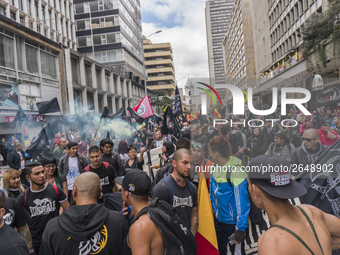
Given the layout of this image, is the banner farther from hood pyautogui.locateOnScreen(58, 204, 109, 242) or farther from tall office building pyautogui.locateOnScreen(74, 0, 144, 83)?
tall office building pyautogui.locateOnScreen(74, 0, 144, 83)

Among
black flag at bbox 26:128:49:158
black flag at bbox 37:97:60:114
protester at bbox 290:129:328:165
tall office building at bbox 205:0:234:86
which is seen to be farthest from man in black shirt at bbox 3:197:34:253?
tall office building at bbox 205:0:234:86

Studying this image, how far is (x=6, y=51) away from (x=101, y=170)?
1995cm

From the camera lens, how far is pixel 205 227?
3.53 metres

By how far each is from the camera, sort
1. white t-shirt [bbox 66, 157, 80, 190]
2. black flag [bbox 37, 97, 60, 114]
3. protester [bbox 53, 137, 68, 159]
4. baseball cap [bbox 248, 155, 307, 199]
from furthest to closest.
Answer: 1. black flag [bbox 37, 97, 60, 114]
2. protester [bbox 53, 137, 68, 159]
3. white t-shirt [bbox 66, 157, 80, 190]
4. baseball cap [bbox 248, 155, 307, 199]

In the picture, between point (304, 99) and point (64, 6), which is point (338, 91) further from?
point (64, 6)

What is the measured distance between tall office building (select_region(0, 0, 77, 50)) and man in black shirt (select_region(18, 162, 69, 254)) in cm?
2743

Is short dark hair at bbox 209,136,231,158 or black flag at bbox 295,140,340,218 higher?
short dark hair at bbox 209,136,231,158

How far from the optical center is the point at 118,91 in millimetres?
44094

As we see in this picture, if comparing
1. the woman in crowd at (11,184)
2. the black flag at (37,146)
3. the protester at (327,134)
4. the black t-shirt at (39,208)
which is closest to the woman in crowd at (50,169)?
the woman in crowd at (11,184)

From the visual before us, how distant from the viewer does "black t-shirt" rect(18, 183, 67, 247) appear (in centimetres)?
372

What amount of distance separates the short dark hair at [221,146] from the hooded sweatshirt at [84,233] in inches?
57.5

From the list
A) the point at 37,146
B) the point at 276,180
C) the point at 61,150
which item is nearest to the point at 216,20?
the point at 61,150

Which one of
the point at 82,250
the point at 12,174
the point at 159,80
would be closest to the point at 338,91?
the point at 82,250

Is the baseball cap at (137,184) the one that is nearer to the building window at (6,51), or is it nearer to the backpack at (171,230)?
the backpack at (171,230)
